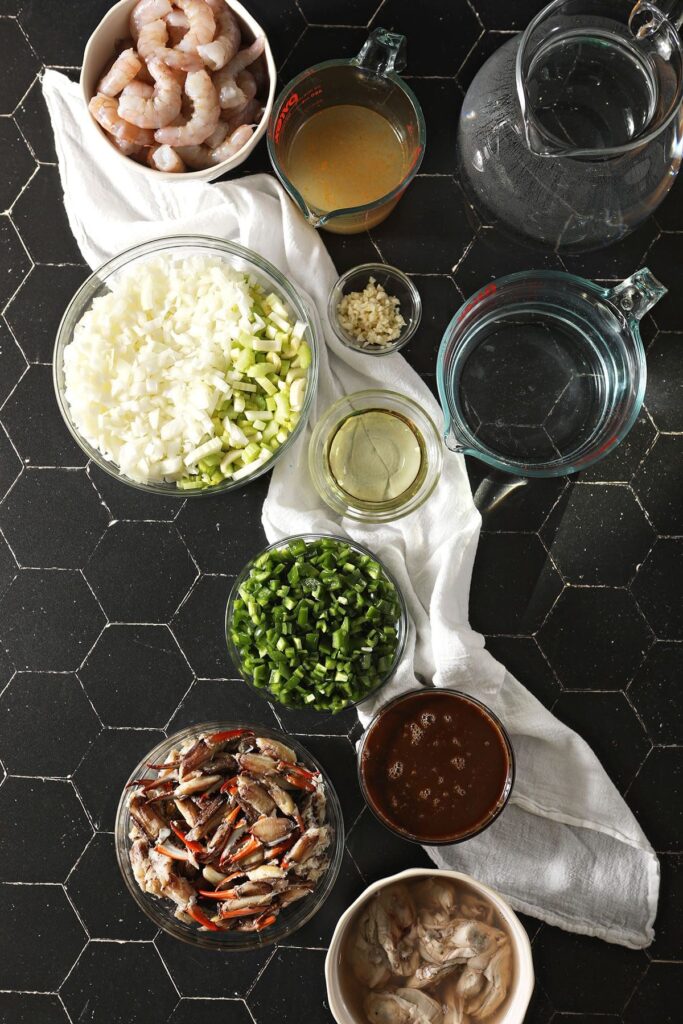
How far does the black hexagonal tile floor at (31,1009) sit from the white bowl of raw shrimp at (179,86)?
5.87 ft

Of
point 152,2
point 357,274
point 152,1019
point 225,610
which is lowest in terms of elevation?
point 152,1019

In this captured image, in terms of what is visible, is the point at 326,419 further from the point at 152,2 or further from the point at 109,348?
the point at 152,2

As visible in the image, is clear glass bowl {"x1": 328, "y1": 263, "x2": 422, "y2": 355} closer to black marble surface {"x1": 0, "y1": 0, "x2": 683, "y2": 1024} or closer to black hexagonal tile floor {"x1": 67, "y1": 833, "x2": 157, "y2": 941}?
black marble surface {"x1": 0, "y1": 0, "x2": 683, "y2": 1024}

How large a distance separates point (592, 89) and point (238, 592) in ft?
3.95

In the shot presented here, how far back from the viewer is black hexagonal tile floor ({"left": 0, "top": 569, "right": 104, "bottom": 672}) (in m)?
1.85

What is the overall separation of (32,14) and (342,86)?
73 centimetres

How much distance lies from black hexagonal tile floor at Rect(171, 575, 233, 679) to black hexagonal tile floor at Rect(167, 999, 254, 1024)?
71cm

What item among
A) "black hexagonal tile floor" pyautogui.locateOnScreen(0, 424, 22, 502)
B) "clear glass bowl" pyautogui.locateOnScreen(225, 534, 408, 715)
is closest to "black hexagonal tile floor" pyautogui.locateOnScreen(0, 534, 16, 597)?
"black hexagonal tile floor" pyautogui.locateOnScreen(0, 424, 22, 502)

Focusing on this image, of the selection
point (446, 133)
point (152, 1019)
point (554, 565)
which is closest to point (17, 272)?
point (446, 133)

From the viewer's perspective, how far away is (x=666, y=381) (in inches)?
71.2

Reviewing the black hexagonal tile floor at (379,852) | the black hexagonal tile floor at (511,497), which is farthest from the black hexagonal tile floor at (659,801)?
the black hexagonal tile floor at (511,497)

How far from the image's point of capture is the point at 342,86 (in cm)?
174

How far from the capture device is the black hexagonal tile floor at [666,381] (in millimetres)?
1806

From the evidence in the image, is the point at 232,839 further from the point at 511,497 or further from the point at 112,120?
the point at 112,120
